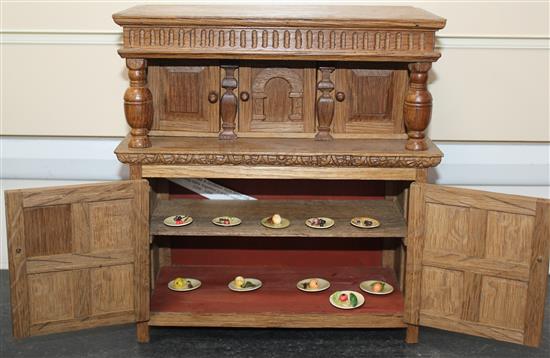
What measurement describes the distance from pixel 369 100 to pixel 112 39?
1.44 m

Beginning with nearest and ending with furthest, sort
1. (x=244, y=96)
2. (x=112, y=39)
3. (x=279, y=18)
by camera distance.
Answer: (x=279, y=18)
(x=244, y=96)
(x=112, y=39)

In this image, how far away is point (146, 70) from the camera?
12.6 ft

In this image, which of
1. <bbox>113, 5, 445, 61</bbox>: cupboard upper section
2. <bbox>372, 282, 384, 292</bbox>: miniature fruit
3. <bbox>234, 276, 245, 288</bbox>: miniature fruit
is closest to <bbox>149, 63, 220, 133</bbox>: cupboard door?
<bbox>113, 5, 445, 61</bbox>: cupboard upper section

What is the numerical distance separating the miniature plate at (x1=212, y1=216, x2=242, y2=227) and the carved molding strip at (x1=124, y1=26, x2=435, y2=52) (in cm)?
85

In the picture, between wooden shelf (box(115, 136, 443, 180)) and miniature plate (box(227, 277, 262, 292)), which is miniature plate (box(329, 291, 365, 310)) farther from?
wooden shelf (box(115, 136, 443, 180))

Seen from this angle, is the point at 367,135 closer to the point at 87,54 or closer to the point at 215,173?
the point at 215,173

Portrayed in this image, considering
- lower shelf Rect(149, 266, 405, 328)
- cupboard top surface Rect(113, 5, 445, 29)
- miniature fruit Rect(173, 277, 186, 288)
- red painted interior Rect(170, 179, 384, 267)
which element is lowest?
lower shelf Rect(149, 266, 405, 328)

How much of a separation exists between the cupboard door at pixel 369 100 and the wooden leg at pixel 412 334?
95cm

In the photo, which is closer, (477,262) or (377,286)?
(477,262)

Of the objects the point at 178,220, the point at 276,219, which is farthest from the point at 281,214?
the point at 178,220

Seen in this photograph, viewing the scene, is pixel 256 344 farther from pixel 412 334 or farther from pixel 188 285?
pixel 412 334

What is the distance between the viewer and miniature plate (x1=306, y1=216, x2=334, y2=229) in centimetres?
397

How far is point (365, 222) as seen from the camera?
402cm

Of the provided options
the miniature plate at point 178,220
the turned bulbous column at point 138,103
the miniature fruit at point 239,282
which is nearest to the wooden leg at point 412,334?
the miniature fruit at point 239,282
